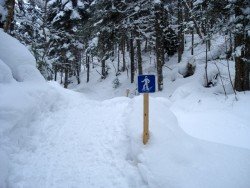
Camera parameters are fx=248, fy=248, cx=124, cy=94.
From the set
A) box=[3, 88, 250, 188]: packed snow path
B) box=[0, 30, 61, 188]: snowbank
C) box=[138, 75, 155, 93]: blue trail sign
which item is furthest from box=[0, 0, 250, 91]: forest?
box=[138, 75, 155, 93]: blue trail sign

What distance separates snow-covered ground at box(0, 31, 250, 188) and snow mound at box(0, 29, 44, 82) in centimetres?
4

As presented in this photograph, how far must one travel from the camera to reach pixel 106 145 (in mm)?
6629

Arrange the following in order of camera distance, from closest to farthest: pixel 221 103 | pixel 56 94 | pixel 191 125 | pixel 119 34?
pixel 191 125 < pixel 56 94 < pixel 221 103 < pixel 119 34

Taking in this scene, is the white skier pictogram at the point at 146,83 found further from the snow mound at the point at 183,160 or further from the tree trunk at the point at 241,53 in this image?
the tree trunk at the point at 241,53

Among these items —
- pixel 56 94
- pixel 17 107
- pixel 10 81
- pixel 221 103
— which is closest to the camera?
pixel 17 107

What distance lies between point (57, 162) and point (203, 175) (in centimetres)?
320

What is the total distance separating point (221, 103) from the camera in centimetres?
1112

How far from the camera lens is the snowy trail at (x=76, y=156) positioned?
4934 millimetres

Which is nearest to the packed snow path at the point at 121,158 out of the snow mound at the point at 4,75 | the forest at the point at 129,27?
the snow mound at the point at 4,75

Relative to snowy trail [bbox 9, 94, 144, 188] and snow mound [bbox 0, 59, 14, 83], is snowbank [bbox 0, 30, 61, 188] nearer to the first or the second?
snow mound [bbox 0, 59, 14, 83]

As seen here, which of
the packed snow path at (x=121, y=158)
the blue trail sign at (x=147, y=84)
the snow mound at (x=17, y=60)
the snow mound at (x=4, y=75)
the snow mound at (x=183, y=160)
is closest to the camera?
the snow mound at (x=183, y=160)

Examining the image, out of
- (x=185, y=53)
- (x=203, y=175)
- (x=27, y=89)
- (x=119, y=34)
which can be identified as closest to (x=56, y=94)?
(x=27, y=89)

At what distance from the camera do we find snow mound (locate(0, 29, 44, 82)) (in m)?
8.90

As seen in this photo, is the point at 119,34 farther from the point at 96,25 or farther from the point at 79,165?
the point at 79,165
